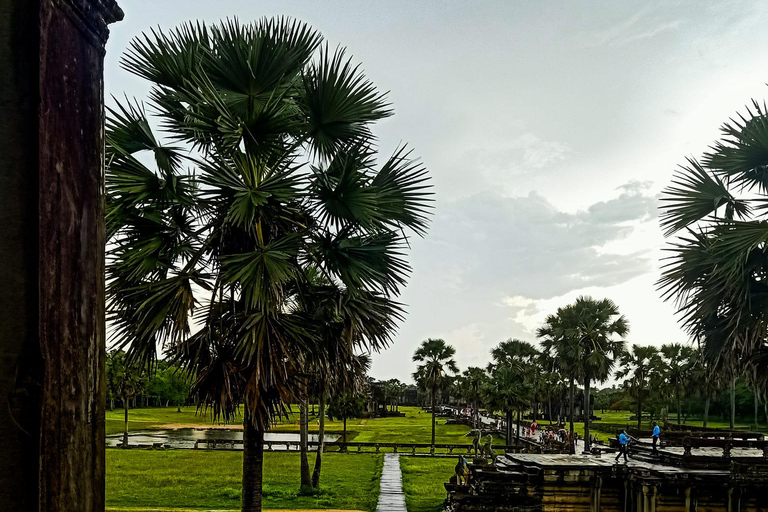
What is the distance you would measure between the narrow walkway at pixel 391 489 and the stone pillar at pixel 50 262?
2134cm

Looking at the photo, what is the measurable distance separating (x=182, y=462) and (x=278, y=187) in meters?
31.6

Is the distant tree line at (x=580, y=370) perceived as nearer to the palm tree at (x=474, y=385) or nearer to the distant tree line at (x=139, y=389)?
the palm tree at (x=474, y=385)

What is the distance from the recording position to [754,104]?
10195 mm

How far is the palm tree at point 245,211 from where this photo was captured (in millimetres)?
7980

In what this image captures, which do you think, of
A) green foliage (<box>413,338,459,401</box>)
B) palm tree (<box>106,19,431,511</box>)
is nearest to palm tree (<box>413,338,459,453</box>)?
green foliage (<box>413,338,459,401</box>)

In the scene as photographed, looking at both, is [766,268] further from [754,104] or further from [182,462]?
[182,462]

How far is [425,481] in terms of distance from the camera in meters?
28.0

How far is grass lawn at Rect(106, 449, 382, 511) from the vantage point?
73.3ft

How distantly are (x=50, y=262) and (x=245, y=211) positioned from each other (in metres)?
6.66

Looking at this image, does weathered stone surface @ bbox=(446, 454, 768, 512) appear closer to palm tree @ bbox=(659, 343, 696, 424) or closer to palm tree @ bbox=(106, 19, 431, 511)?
palm tree @ bbox=(106, 19, 431, 511)

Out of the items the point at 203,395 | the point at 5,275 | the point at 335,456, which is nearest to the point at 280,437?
the point at 335,456

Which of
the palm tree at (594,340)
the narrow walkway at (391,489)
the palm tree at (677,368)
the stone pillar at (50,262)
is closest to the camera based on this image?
the stone pillar at (50,262)

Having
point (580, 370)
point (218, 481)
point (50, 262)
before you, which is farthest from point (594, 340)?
point (50, 262)

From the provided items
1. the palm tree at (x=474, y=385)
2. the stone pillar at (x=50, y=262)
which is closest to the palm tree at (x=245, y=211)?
the stone pillar at (x=50, y=262)
